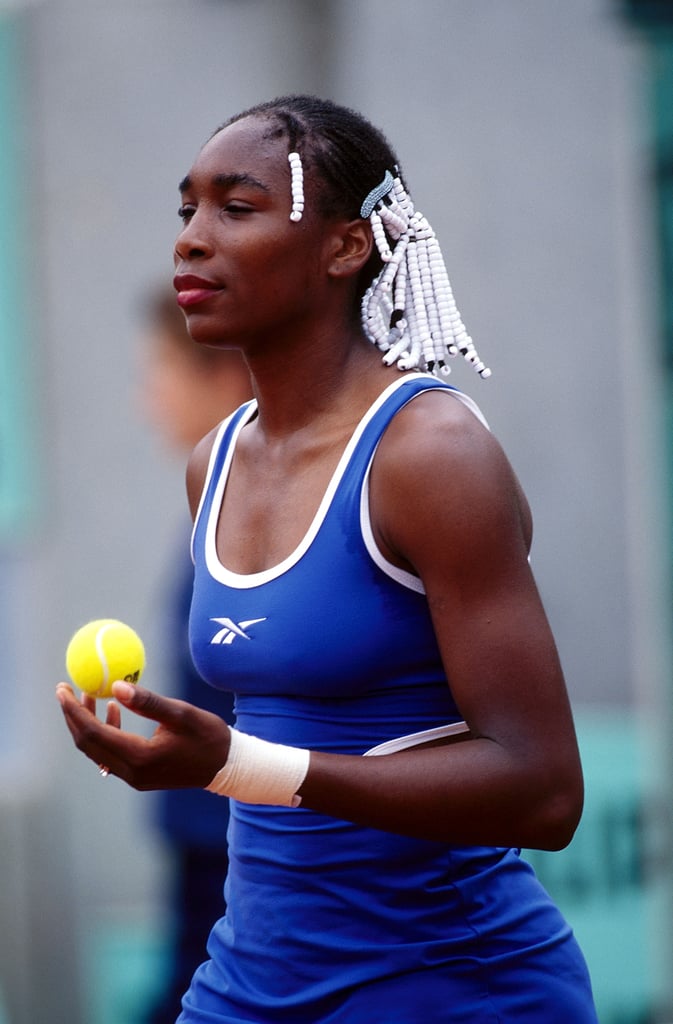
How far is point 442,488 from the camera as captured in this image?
7.69 feet

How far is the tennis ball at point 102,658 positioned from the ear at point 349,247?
2.14ft

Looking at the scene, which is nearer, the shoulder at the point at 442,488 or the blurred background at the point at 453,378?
the shoulder at the point at 442,488

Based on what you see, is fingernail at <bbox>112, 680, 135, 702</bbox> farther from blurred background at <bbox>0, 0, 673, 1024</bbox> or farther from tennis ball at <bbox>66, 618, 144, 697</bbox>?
blurred background at <bbox>0, 0, 673, 1024</bbox>

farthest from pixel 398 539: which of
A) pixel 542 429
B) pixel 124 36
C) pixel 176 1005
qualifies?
pixel 124 36

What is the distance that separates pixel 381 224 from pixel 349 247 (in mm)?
70

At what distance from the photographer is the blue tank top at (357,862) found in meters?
2.43

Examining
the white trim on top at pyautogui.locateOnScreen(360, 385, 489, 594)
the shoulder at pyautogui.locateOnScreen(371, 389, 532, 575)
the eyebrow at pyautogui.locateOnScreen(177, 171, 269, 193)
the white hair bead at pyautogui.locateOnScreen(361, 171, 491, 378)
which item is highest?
the eyebrow at pyautogui.locateOnScreen(177, 171, 269, 193)

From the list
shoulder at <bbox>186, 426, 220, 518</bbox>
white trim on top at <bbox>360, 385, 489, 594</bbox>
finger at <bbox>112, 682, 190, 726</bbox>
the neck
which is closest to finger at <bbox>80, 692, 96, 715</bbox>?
finger at <bbox>112, 682, 190, 726</bbox>

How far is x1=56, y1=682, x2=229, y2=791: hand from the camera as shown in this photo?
2.14 metres

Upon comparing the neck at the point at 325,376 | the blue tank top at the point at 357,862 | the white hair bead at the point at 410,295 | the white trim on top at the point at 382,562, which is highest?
the white hair bead at the point at 410,295

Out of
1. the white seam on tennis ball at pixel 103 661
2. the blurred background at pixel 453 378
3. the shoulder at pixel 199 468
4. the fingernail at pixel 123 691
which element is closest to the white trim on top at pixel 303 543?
the white seam on tennis ball at pixel 103 661

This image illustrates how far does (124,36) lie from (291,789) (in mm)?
4248

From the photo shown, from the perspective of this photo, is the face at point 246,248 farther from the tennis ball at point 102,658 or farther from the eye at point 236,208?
the tennis ball at point 102,658

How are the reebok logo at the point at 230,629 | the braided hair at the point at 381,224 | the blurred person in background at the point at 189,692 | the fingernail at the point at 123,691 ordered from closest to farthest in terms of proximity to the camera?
the fingernail at the point at 123,691, the reebok logo at the point at 230,629, the braided hair at the point at 381,224, the blurred person in background at the point at 189,692
